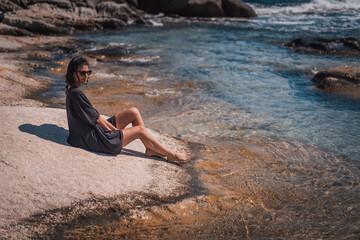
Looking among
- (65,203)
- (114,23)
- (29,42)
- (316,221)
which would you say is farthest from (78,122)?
(114,23)

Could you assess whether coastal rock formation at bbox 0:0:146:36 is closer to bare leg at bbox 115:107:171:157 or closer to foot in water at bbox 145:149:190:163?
bare leg at bbox 115:107:171:157

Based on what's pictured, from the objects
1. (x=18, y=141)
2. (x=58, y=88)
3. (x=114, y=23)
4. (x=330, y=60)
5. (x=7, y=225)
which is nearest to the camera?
(x=7, y=225)

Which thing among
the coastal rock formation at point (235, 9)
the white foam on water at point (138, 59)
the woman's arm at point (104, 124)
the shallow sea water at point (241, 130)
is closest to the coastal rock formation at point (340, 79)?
the shallow sea water at point (241, 130)

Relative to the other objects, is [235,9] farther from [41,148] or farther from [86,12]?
[41,148]

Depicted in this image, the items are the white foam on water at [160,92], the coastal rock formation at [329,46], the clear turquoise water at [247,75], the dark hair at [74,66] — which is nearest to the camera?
the dark hair at [74,66]

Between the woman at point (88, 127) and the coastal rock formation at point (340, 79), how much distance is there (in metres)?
6.88

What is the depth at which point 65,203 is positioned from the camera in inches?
159

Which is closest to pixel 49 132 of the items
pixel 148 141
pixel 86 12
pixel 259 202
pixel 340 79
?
pixel 148 141

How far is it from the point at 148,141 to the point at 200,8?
23.7 m

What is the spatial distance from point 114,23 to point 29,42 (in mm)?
7683

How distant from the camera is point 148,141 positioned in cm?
530

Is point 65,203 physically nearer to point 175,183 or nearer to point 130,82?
point 175,183

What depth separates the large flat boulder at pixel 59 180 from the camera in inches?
151

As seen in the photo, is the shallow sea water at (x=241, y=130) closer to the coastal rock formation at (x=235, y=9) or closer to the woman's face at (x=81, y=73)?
the woman's face at (x=81, y=73)
